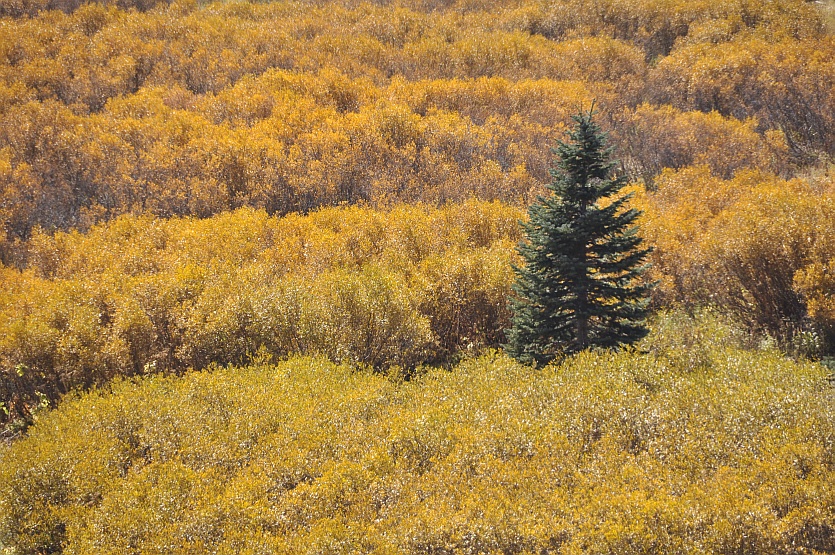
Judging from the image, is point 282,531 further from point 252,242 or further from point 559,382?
point 252,242

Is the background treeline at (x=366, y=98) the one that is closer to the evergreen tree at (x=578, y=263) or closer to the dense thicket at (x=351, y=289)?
the dense thicket at (x=351, y=289)

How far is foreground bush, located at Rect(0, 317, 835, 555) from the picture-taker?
13.2 metres

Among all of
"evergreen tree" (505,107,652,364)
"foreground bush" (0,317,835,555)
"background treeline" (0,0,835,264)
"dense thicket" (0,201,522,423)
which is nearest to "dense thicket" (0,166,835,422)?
"dense thicket" (0,201,522,423)

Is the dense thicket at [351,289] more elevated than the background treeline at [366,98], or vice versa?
the background treeline at [366,98]

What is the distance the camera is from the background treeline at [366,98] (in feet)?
151

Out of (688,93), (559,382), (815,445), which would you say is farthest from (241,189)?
(688,93)

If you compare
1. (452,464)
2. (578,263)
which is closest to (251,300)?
(452,464)

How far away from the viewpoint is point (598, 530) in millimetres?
13250

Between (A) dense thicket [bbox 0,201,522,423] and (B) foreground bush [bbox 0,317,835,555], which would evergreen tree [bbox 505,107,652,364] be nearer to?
(B) foreground bush [bbox 0,317,835,555]

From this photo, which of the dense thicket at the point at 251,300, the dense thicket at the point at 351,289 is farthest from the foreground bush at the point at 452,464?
→ the dense thicket at the point at 351,289

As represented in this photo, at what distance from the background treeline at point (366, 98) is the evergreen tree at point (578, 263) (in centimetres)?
2058

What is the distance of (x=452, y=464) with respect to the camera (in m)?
16.0

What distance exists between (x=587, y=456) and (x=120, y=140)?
162 ft

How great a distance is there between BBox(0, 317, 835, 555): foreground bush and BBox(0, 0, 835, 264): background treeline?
25841 millimetres
